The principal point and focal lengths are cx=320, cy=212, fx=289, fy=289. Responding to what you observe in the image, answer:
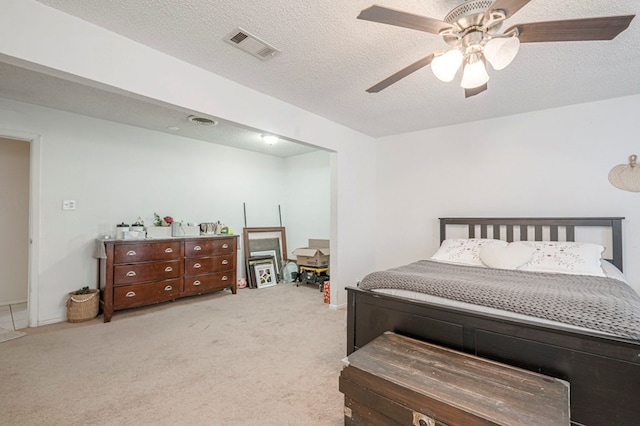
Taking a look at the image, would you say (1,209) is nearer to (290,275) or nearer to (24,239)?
(24,239)

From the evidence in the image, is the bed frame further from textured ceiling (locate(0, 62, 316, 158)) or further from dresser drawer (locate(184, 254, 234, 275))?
dresser drawer (locate(184, 254, 234, 275))

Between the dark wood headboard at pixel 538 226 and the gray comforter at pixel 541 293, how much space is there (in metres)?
0.97

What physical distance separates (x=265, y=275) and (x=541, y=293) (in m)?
4.22

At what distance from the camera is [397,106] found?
3.26 metres

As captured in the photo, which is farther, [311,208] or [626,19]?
[311,208]

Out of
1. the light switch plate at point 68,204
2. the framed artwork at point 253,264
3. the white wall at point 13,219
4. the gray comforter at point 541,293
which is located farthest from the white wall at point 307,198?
the white wall at point 13,219

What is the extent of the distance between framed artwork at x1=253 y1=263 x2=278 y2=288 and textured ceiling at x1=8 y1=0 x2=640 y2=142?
298 cm

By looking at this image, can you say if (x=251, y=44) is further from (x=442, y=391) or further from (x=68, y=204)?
(x=68, y=204)

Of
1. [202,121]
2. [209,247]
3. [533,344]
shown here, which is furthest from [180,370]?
[202,121]

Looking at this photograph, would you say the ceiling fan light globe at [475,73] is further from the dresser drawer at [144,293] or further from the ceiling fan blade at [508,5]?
the dresser drawer at [144,293]

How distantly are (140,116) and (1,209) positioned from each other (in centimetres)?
250

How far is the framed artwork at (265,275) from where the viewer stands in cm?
507

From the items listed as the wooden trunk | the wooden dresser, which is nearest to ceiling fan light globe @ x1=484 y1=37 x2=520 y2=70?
the wooden trunk

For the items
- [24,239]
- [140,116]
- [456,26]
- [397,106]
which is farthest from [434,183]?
[24,239]
